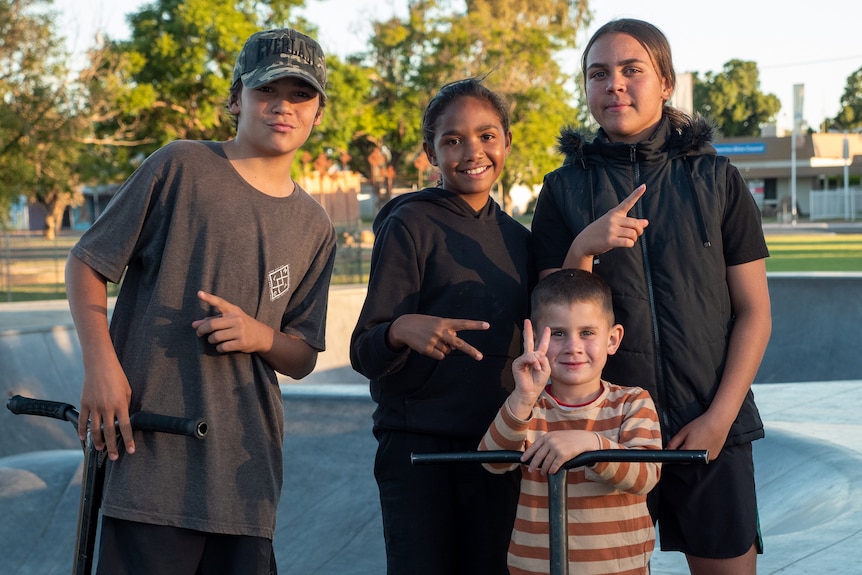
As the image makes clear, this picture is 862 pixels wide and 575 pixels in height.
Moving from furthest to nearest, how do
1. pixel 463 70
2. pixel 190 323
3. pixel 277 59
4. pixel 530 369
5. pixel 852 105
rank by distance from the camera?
pixel 852 105 → pixel 463 70 → pixel 277 59 → pixel 190 323 → pixel 530 369

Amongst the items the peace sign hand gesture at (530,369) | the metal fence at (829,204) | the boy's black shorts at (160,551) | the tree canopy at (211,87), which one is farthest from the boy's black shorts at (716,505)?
the metal fence at (829,204)

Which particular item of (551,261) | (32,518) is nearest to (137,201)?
(551,261)

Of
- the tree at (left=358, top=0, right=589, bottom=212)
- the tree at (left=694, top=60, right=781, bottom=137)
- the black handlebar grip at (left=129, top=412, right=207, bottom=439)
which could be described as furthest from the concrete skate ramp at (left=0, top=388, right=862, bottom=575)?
the tree at (left=694, top=60, right=781, bottom=137)

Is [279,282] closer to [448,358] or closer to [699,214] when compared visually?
[448,358]

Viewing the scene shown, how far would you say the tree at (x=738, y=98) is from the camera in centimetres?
8431

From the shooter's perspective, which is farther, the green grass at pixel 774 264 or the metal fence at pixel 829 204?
the metal fence at pixel 829 204

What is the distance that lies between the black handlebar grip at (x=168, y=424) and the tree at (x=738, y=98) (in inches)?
3410

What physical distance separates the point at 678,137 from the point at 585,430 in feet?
3.01

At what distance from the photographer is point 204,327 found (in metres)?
2.53

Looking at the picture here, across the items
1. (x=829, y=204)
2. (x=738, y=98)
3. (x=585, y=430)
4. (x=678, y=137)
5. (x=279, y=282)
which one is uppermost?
(x=738, y=98)

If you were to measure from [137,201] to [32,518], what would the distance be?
3.79m

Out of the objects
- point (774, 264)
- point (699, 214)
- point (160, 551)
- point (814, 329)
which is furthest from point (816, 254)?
point (160, 551)

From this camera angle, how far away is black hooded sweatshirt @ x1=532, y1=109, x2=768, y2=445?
102 inches

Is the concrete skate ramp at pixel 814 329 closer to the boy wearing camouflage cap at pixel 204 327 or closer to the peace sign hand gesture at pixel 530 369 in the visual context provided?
the boy wearing camouflage cap at pixel 204 327
